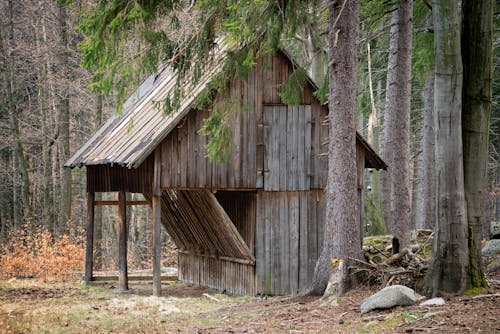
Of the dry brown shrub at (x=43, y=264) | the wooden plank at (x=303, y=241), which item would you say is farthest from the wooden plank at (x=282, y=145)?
the dry brown shrub at (x=43, y=264)

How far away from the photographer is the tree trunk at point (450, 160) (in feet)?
31.3

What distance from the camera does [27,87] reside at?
28.5 m

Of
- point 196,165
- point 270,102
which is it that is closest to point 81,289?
point 196,165

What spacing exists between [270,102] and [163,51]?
5.45m

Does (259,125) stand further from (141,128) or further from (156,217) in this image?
(156,217)

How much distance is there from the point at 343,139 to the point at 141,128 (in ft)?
20.9

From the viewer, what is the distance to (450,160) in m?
9.56

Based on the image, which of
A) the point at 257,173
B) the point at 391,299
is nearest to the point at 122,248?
the point at 257,173

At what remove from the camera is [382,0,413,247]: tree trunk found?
53.7 feet

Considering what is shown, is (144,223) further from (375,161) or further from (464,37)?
(464,37)

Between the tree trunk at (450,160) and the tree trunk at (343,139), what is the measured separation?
7.04 feet

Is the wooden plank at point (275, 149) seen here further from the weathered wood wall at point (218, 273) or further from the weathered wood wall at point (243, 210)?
the weathered wood wall at point (218, 273)

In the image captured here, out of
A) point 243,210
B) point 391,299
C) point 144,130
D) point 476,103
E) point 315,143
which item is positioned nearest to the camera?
point 391,299

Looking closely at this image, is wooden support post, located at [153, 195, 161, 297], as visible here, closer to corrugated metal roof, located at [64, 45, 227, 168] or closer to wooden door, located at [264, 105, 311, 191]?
corrugated metal roof, located at [64, 45, 227, 168]
